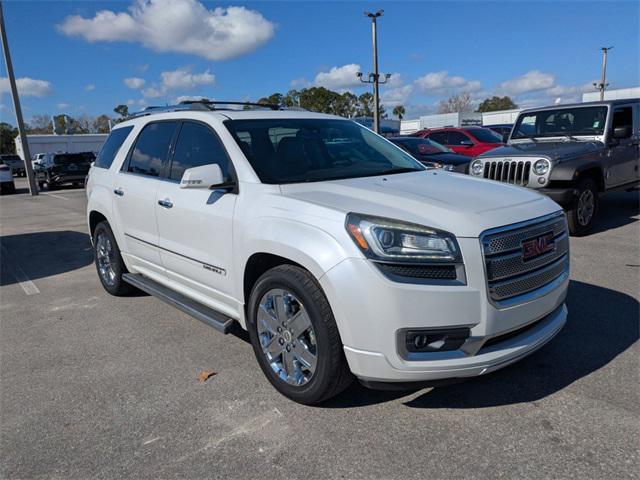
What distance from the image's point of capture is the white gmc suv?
2617 mm

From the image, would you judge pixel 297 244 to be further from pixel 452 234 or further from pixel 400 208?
pixel 452 234

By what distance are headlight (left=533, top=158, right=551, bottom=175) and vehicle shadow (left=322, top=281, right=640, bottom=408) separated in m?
3.48

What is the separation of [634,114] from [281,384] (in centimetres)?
814

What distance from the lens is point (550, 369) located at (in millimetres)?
3400

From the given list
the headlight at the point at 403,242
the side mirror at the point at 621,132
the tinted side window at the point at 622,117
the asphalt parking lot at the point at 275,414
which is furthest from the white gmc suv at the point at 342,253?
the tinted side window at the point at 622,117

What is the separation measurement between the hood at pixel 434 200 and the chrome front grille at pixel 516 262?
6 cm

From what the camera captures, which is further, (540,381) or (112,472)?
(540,381)

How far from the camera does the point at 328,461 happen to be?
257cm

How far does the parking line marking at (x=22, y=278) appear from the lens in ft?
19.9

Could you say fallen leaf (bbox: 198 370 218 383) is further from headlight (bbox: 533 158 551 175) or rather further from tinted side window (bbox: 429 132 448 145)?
tinted side window (bbox: 429 132 448 145)

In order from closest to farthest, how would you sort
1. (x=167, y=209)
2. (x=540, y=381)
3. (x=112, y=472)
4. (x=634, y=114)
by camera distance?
(x=112, y=472)
(x=540, y=381)
(x=167, y=209)
(x=634, y=114)

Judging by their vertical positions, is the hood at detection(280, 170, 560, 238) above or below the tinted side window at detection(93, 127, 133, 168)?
below

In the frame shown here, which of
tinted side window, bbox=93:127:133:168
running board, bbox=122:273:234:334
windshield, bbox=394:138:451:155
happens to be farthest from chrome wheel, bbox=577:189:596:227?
tinted side window, bbox=93:127:133:168

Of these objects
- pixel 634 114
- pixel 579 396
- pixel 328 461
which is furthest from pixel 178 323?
pixel 634 114
